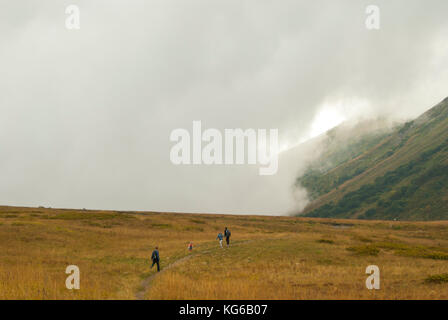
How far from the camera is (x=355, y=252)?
41.8 m

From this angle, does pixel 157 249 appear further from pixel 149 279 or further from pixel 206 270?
pixel 206 270

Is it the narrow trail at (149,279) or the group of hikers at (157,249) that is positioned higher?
the group of hikers at (157,249)
